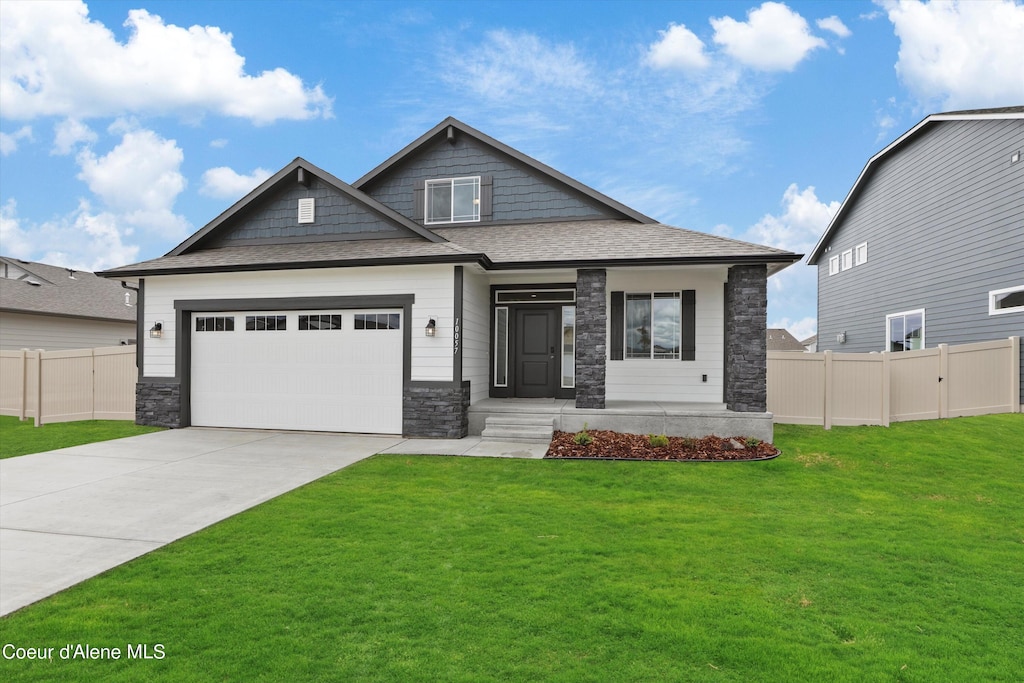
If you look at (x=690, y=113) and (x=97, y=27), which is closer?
(x=97, y=27)

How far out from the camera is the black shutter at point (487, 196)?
43.2 feet

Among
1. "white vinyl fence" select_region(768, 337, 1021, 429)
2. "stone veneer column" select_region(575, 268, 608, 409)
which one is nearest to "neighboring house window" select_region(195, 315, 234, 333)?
"stone veneer column" select_region(575, 268, 608, 409)

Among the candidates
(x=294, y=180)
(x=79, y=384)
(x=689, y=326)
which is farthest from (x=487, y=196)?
(x=79, y=384)

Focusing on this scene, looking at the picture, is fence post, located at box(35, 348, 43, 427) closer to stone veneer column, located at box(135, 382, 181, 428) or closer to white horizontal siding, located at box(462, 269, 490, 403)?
stone veneer column, located at box(135, 382, 181, 428)

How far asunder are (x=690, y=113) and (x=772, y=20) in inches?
134

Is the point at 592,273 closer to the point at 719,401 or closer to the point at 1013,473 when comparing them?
the point at 719,401

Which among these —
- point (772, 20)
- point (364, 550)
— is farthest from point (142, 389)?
point (772, 20)

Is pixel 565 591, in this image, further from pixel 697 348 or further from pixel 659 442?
pixel 697 348

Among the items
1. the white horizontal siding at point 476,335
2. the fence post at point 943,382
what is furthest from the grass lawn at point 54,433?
the fence post at point 943,382

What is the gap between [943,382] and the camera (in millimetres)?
11422

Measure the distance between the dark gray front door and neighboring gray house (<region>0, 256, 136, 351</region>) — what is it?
59.3 feet

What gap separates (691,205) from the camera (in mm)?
20031

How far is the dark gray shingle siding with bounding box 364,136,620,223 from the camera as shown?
42.3ft

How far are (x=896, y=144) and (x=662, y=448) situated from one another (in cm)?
1490
